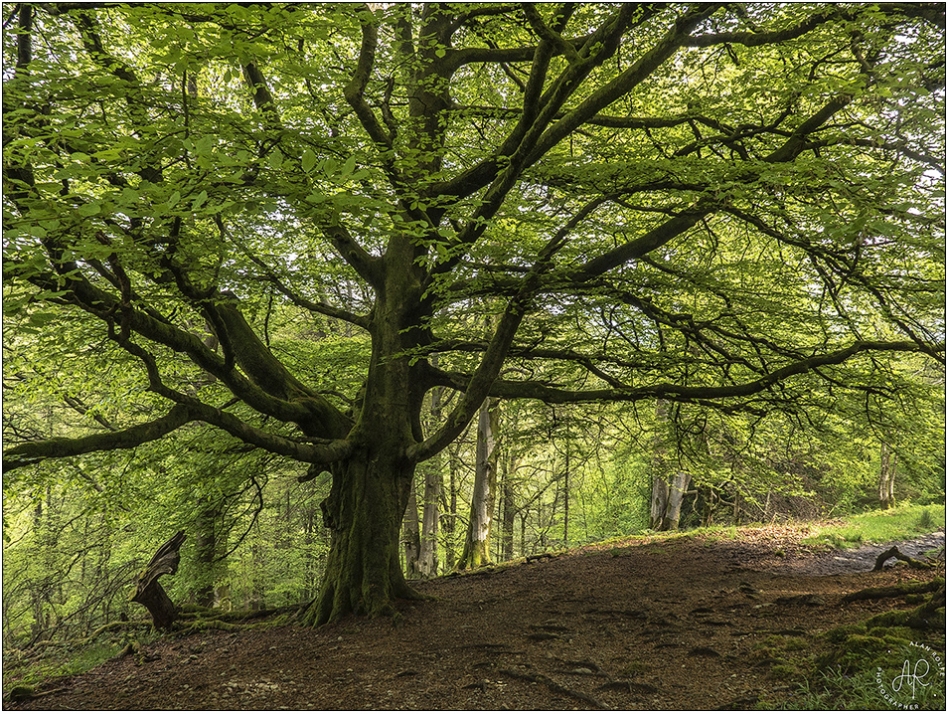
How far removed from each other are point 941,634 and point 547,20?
23.3 feet

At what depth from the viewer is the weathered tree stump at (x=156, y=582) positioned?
8.15 m

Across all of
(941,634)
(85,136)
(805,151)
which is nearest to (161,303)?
(85,136)

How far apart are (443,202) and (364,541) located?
4.75 meters

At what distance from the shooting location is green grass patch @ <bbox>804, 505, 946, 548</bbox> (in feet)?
38.8

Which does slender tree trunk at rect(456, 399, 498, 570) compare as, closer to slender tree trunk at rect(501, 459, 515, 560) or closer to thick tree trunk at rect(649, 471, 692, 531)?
slender tree trunk at rect(501, 459, 515, 560)

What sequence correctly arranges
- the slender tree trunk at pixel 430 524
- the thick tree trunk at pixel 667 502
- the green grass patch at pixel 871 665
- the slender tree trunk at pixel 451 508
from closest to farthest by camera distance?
the green grass patch at pixel 871 665
the slender tree trunk at pixel 430 524
the thick tree trunk at pixel 667 502
the slender tree trunk at pixel 451 508

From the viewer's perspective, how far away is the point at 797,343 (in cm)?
807

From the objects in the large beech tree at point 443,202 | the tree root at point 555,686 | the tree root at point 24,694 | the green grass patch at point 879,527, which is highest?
the large beech tree at point 443,202

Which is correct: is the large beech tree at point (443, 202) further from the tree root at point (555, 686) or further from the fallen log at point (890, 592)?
the tree root at point (555, 686)

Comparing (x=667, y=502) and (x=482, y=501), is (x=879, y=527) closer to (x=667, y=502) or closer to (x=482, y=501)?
(x=667, y=502)

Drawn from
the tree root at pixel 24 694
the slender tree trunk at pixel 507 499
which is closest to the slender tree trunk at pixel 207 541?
the tree root at pixel 24 694

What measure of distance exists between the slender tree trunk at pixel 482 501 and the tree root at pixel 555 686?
741 centimetres

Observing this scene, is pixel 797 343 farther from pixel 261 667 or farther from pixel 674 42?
pixel 261 667

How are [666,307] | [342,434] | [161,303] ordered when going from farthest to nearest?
[342,434] < [666,307] < [161,303]
